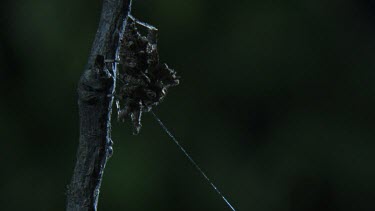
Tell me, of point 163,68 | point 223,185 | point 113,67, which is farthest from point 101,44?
point 223,185

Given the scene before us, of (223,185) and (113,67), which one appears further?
(223,185)

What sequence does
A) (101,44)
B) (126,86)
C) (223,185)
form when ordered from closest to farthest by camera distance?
(101,44) < (126,86) < (223,185)

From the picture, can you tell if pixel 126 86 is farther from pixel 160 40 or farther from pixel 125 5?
pixel 160 40
